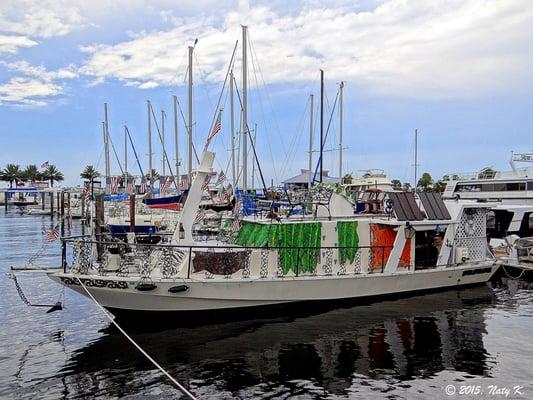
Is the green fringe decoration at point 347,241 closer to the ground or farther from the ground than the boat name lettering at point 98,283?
farther from the ground

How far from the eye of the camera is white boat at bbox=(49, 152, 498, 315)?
13641mm

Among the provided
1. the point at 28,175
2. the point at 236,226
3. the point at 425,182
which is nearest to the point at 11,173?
Result: the point at 28,175

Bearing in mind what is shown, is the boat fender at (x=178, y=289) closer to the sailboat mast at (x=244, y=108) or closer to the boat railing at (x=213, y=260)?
the boat railing at (x=213, y=260)

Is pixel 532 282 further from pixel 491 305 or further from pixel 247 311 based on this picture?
pixel 247 311

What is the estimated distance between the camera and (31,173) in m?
113

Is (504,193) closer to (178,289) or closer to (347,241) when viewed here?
(347,241)

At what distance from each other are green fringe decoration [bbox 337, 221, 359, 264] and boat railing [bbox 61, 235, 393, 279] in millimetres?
34

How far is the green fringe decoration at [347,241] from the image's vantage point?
16094 mm

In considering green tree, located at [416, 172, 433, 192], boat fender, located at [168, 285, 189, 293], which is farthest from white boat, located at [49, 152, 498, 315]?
green tree, located at [416, 172, 433, 192]

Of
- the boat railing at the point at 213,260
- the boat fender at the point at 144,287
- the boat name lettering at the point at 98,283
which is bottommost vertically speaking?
the boat fender at the point at 144,287

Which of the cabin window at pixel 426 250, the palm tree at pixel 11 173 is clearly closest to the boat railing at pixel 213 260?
the cabin window at pixel 426 250

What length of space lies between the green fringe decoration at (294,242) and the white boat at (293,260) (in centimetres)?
3

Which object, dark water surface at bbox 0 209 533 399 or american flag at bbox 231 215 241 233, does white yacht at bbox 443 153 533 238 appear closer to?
dark water surface at bbox 0 209 533 399

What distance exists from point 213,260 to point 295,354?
3961 mm
